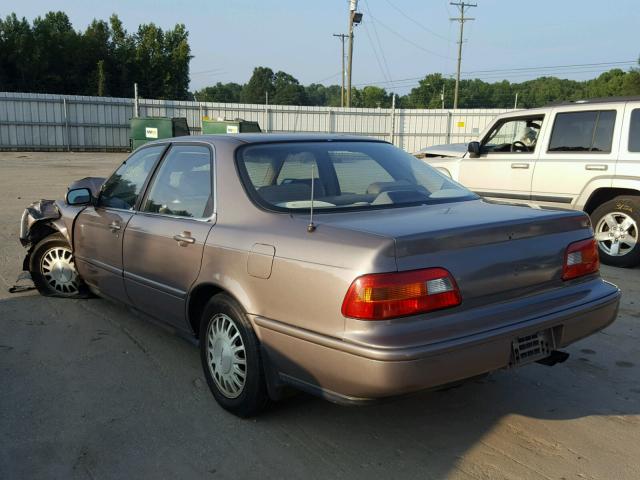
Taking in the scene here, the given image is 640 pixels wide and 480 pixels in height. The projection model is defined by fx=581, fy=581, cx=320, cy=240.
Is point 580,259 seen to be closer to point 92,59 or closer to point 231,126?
point 231,126

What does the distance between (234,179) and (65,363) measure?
6.21 feet

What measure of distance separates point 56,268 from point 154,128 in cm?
2207

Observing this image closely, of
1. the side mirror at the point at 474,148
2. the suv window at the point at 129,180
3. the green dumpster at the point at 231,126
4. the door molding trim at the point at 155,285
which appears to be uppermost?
the green dumpster at the point at 231,126

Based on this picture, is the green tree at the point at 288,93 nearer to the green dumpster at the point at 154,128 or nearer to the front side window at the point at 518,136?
the green dumpster at the point at 154,128

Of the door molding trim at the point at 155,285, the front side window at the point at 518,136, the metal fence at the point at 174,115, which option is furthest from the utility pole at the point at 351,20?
the door molding trim at the point at 155,285

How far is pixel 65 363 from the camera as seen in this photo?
4090 mm

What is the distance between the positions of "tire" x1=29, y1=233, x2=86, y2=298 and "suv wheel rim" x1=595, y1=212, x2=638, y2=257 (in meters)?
5.88

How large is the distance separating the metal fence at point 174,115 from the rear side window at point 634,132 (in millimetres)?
25138

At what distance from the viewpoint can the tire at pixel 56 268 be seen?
18.1 ft

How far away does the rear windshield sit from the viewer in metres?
3.38

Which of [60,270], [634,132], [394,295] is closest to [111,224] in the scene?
[60,270]

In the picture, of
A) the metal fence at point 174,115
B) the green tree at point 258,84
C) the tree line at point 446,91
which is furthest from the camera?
the green tree at point 258,84

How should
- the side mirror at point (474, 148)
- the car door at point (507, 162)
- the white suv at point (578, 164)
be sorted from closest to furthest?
the white suv at point (578, 164)
the car door at point (507, 162)
the side mirror at point (474, 148)

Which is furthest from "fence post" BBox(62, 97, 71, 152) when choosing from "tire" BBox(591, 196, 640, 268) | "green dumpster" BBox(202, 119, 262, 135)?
"tire" BBox(591, 196, 640, 268)
